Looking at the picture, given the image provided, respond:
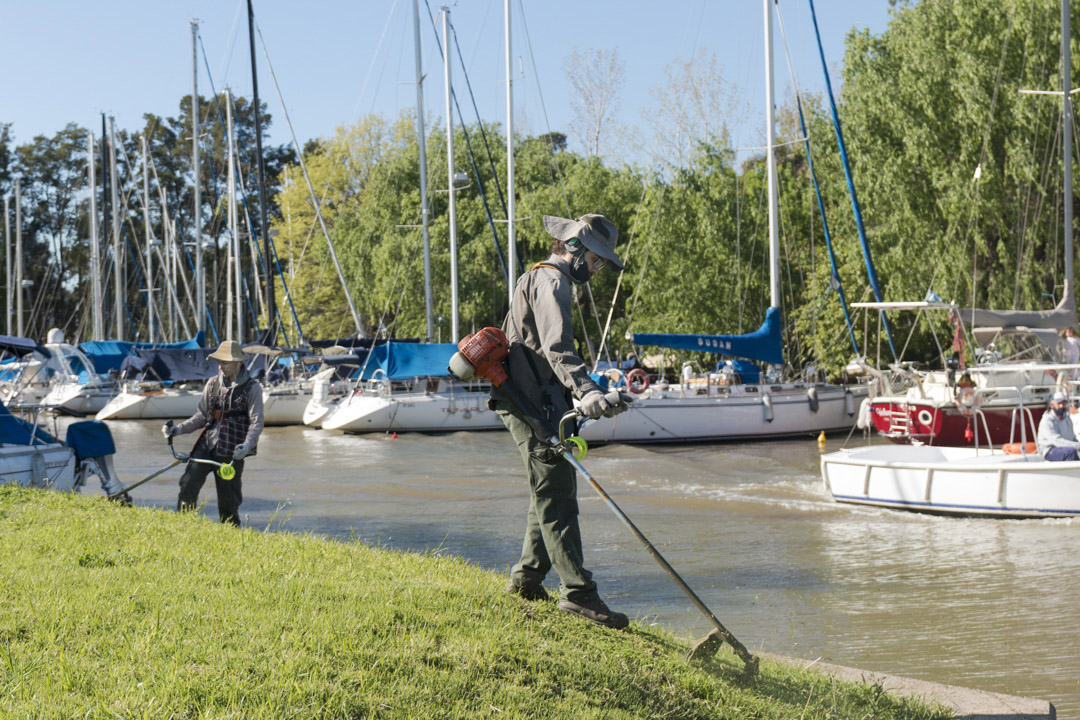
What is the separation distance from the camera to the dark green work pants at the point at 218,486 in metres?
9.07

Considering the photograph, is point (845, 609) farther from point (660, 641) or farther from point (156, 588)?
point (156, 588)

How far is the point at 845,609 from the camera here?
29.9 ft

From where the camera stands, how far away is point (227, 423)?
29.9 feet

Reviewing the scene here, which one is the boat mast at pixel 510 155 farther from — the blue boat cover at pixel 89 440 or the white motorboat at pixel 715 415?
the blue boat cover at pixel 89 440

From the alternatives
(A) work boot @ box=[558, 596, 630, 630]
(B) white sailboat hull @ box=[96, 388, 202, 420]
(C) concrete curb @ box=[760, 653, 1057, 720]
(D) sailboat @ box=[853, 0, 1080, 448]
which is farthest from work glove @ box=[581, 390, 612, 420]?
(B) white sailboat hull @ box=[96, 388, 202, 420]

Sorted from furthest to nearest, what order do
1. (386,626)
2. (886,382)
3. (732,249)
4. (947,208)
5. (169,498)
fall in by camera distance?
(732,249) < (947,208) < (886,382) < (169,498) < (386,626)

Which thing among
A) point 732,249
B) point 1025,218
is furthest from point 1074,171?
point 732,249

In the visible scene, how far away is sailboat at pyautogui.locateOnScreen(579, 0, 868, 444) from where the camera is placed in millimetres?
26203

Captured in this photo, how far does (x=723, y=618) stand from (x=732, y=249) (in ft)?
98.7

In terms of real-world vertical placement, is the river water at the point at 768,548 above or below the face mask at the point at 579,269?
below

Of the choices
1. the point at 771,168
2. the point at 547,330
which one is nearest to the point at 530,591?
the point at 547,330

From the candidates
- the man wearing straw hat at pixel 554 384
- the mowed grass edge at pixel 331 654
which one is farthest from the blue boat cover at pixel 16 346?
the man wearing straw hat at pixel 554 384

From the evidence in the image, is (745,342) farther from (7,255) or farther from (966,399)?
(7,255)

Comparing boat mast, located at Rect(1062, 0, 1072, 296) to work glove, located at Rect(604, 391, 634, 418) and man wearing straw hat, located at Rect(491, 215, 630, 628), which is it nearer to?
man wearing straw hat, located at Rect(491, 215, 630, 628)
